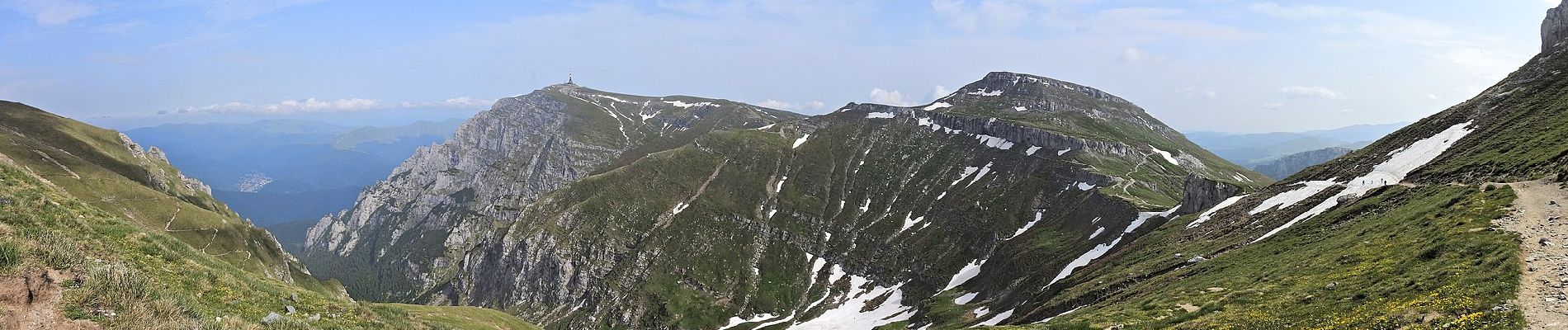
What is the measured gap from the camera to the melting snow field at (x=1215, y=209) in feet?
300

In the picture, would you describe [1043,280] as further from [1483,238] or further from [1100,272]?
[1483,238]

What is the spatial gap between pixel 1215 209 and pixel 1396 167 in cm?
2375

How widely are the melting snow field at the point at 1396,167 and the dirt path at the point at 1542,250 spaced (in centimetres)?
2243

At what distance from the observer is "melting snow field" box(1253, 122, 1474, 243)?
6544cm

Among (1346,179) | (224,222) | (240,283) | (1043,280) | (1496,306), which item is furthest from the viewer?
(224,222)

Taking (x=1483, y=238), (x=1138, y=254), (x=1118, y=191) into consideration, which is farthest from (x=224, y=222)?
(x=1118, y=191)

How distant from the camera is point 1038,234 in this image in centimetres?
16525

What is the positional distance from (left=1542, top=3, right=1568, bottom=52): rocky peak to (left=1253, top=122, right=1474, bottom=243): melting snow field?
5995 centimetres

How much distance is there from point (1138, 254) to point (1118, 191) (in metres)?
93.3

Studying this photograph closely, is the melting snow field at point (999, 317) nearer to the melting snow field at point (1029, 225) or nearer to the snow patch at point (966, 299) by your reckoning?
the snow patch at point (966, 299)

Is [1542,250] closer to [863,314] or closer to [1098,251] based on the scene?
[1098,251]

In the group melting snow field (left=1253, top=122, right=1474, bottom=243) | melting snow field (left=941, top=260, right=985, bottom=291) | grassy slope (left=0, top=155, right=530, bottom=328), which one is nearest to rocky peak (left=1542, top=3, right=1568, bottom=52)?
melting snow field (left=1253, top=122, right=1474, bottom=243)

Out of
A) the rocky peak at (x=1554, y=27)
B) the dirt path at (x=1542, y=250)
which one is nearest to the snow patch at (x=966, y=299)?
the dirt path at (x=1542, y=250)

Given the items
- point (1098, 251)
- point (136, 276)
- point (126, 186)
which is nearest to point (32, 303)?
point (136, 276)
